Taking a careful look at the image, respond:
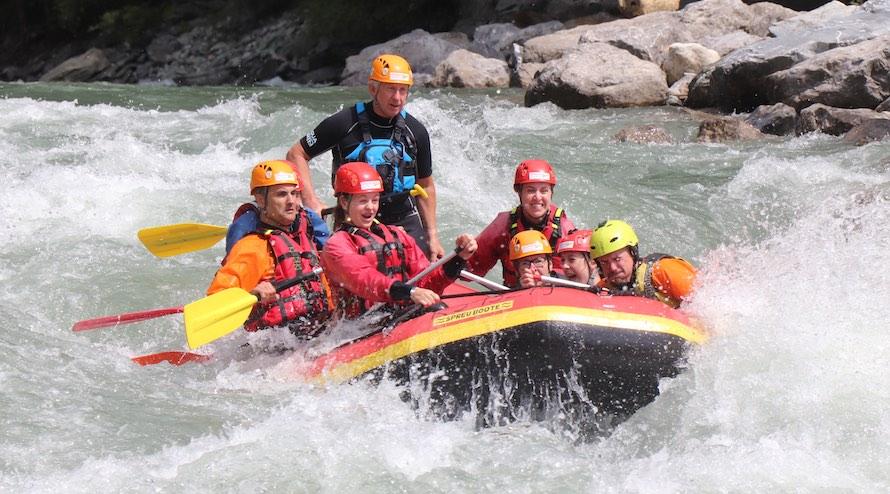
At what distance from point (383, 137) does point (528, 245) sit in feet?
3.75


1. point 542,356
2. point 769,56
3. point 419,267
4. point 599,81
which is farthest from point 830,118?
point 542,356

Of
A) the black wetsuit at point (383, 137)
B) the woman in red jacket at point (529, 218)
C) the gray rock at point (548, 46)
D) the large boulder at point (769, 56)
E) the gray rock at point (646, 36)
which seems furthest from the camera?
the gray rock at point (548, 46)

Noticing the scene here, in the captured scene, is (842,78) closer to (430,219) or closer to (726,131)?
(726,131)

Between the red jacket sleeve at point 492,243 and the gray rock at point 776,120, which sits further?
the gray rock at point 776,120

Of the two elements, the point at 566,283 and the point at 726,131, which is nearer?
the point at 566,283

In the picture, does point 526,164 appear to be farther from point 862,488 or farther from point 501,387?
point 862,488

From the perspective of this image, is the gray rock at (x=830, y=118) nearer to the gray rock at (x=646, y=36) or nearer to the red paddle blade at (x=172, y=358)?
the gray rock at (x=646, y=36)

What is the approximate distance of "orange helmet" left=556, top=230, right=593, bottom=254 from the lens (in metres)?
5.35

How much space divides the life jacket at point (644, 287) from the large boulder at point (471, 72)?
12.0m

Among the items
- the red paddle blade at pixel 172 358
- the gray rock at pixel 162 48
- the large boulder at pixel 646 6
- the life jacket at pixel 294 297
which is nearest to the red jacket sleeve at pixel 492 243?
the life jacket at pixel 294 297

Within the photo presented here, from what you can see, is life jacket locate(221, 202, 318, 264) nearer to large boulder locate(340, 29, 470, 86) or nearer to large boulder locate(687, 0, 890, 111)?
large boulder locate(687, 0, 890, 111)

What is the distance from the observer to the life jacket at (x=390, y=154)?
580cm

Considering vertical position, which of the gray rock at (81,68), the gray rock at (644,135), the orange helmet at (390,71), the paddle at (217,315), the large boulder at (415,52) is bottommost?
the gray rock at (81,68)

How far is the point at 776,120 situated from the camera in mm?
11422
